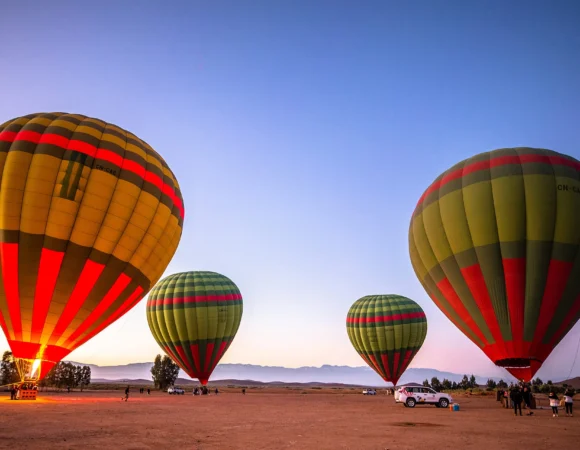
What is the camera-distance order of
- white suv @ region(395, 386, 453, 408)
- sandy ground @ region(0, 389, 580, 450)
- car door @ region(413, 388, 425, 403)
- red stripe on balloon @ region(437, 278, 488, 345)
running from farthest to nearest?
1. car door @ region(413, 388, 425, 403)
2. white suv @ region(395, 386, 453, 408)
3. red stripe on balloon @ region(437, 278, 488, 345)
4. sandy ground @ region(0, 389, 580, 450)

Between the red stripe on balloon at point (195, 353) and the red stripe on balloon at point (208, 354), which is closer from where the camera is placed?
the red stripe on balloon at point (195, 353)

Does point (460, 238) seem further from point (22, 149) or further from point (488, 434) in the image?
point (22, 149)

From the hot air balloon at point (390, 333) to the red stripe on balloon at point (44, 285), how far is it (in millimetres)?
32720

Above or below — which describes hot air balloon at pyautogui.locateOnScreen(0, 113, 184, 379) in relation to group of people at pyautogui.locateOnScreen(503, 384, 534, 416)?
above

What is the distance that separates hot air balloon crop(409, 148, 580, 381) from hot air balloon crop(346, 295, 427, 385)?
75.6 ft

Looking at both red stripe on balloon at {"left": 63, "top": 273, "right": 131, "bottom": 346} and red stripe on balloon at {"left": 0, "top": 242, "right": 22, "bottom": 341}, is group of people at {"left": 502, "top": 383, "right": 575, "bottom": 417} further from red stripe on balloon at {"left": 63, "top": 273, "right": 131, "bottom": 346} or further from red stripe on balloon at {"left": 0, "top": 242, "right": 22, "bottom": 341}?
red stripe on balloon at {"left": 0, "top": 242, "right": 22, "bottom": 341}

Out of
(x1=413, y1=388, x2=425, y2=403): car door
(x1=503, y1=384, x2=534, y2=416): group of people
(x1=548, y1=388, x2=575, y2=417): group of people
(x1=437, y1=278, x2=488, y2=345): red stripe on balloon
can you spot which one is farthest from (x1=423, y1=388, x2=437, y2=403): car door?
(x1=437, y1=278, x2=488, y2=345): red stripe on balloon

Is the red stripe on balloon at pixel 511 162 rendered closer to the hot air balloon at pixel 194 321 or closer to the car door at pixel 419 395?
the car door at pixel 419 395

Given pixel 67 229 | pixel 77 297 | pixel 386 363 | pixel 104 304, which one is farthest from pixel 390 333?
pixel 67 229

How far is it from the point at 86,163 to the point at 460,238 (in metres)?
18.5

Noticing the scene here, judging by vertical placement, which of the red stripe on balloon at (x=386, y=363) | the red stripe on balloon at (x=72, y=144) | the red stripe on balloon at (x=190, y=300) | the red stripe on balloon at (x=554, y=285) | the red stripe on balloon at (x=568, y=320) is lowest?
the red stripe on balloon at (x=386, y=363)

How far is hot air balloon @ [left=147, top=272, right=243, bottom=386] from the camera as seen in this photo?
39812 millimetres

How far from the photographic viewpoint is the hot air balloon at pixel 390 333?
44500mm

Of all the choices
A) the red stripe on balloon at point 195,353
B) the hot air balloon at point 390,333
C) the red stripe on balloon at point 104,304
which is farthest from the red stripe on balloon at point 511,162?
the red stripe on balloon at point 195,353
